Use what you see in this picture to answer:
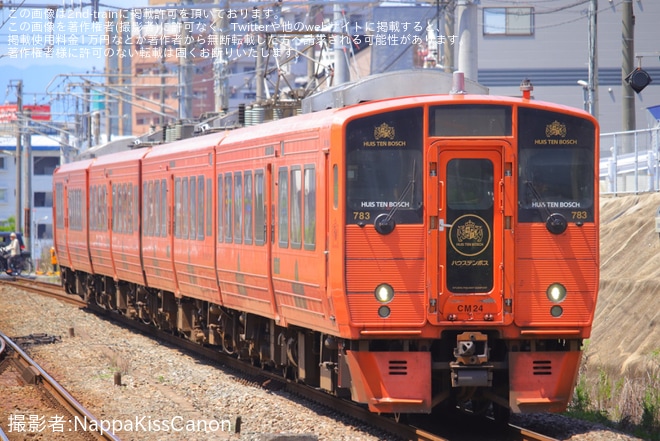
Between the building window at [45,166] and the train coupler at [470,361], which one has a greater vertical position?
the building window at [45,166]

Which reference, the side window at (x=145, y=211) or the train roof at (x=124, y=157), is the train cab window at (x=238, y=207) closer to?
the side window at (x=145, y=211)

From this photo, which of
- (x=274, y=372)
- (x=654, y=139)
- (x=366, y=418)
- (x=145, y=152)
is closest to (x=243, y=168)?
(x=274, y=372)

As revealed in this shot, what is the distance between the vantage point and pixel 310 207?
36.7 feet

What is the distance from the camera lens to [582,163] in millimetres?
10500

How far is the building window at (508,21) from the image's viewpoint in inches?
1703

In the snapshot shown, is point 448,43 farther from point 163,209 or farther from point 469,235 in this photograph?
point 469,235

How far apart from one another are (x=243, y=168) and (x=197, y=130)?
4.39 metres

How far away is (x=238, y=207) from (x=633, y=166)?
10.9 meters

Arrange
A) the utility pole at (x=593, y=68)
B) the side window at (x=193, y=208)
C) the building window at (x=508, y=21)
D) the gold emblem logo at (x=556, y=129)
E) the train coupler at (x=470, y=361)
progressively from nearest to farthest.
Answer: the train coupler at (x=470, y=361)
the gold emblem logo at (x=556, y=129)
the side window at (x=193, y=208)
the utility pole at (x=593, y=68)
the building window at (x=508, y=21)

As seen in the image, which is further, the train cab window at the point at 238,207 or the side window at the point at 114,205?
the side window at the point at 114,205

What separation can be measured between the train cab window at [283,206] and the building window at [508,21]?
3186cm

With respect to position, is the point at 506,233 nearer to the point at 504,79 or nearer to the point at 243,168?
the point at 243,168

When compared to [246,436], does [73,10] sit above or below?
above

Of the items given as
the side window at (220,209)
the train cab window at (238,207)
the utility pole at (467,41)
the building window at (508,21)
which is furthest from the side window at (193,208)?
the building window at (508,21)
